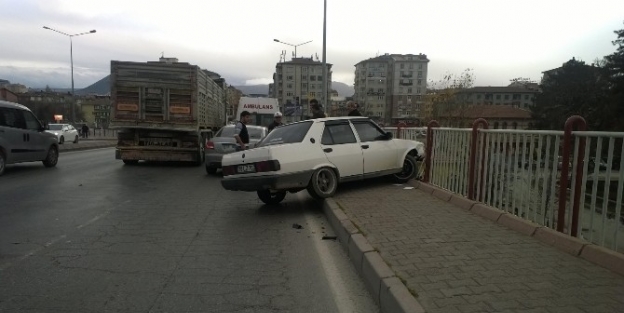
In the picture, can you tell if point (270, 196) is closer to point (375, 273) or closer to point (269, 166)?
point (269, 166)

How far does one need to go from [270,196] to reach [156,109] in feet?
25.5

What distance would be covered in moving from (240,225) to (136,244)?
64.3 inches

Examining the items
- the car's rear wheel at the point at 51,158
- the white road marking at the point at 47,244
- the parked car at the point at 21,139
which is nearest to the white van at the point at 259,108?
the car's rear wheel at the point at 51,158

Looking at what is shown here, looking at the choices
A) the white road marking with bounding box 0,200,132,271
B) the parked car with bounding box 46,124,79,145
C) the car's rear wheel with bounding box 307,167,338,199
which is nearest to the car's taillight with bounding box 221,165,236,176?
the car's rear wheel with bounding box 307,167,338,199

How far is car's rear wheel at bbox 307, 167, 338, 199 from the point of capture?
7.79 metres

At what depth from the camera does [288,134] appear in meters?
8.23

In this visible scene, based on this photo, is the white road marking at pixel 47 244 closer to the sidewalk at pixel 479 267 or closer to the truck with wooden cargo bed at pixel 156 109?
the sidewalk at pixel 479 267

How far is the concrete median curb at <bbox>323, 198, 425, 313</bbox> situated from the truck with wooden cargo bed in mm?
10084

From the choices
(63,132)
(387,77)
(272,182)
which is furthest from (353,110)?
(387,77)

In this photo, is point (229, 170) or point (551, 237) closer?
point (551, 237)

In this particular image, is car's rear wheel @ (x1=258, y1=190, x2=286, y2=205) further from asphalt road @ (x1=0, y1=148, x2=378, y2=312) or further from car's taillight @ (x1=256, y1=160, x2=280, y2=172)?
car's taillight @ (x1=256, y1=160, x2=280, y2=172)

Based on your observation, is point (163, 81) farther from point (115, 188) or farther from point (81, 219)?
point (81, 219)

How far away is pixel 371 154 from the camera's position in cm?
862

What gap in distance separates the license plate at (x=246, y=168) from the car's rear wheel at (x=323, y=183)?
1025mm
